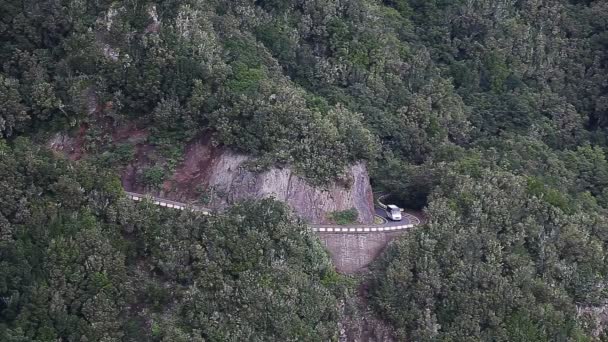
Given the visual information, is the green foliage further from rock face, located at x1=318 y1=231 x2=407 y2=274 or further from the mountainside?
rock face, located at x1=318 y1=231 x2=407 y2=274

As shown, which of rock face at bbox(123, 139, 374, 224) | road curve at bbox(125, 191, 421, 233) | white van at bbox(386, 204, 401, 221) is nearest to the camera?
road curve at bbox(125, 191, 421, 233)

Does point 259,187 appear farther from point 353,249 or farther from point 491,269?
point 491,269

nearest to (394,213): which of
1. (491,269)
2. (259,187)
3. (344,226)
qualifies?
(344,226)

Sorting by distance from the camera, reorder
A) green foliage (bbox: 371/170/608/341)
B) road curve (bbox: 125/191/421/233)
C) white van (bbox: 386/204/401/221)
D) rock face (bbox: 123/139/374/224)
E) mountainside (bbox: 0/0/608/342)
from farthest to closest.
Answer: white van (bbox: 386/204/401/221)
rock face (bbox: 123/139/374/224)
road curve (bbox: 125/191/421/233)
green foliage (bbox: 371/170/608/341)
mountainside (bbox: 0/0/608/342)

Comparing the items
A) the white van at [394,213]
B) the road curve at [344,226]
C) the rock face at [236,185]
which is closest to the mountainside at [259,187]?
the rock face at [236,185]

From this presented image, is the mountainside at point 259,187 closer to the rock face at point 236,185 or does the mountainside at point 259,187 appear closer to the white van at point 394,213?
the rock face at point 236,185

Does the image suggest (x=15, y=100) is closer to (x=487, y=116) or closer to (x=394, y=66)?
(x=394, y=66)

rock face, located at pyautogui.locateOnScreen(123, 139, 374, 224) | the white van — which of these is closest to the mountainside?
rock face, located at pyautogui.locateOnScreen(123, 139, 374, 224)

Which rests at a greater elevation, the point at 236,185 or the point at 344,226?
the point at 236,185
